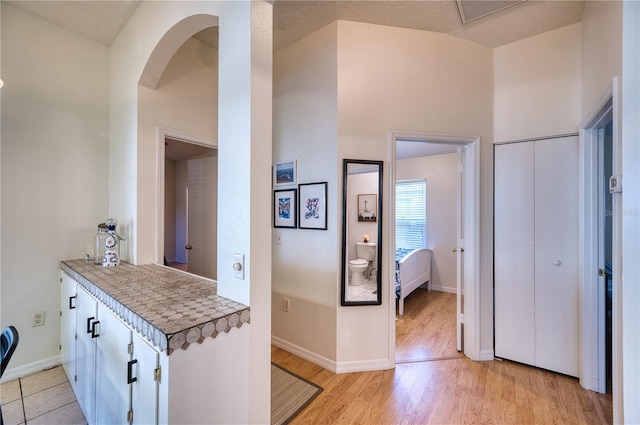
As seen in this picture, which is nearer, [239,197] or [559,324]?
[239,197]

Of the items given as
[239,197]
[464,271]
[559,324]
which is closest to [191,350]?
[239,197]

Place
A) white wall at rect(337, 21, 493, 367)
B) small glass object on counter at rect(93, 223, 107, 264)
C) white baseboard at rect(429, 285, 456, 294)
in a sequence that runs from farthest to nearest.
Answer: white baseboard at rect(429, 285, 456, 294)
white wall at rect(337, 21, 493, 367)
small glass object on counter at rect(93, 223, 107, 264)

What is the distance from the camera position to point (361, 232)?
2328 mm

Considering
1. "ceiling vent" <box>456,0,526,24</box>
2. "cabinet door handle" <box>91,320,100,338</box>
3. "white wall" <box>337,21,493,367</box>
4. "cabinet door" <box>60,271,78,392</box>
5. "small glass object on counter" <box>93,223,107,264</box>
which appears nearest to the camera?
"cabinet door handle" <box>91,320,100,338</box>

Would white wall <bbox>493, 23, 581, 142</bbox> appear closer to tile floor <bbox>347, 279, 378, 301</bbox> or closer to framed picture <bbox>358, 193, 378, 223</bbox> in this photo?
framed picture <bbox>358, 193, 378, 223</bbox>

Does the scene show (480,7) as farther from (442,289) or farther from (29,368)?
(29,368)

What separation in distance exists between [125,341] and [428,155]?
5.01 m

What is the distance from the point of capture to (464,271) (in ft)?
8.32

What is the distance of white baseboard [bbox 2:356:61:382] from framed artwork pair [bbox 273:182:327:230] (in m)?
2.17

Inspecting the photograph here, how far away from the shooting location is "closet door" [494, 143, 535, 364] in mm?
2344

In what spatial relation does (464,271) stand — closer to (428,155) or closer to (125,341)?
(125,341)

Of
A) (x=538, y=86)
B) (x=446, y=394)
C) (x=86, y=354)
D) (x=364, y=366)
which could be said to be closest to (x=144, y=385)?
(x=86, y=354)

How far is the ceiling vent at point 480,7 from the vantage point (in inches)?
77.7

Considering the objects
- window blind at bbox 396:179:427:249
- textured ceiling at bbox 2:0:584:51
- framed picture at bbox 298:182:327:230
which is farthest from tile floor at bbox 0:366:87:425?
window blind at bbox 396:179:427:249
